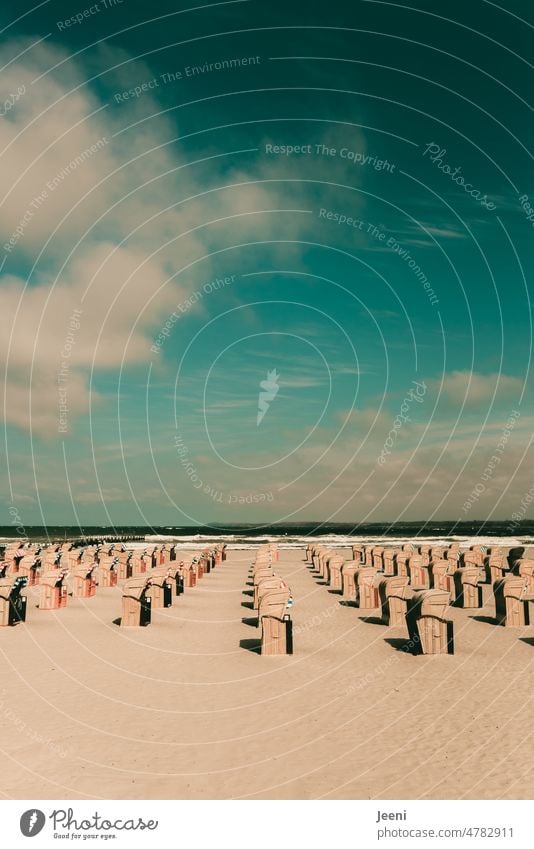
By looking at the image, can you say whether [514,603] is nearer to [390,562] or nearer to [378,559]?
[390,562]

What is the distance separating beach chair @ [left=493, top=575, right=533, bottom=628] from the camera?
1886cm

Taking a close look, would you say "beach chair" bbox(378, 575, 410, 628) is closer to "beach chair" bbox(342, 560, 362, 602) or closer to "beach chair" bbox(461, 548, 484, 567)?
"beach chair" bbox(342, 560, 362, 602)

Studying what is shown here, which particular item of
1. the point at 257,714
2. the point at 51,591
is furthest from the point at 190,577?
the point at 257,714

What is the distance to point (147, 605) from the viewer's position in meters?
19.1

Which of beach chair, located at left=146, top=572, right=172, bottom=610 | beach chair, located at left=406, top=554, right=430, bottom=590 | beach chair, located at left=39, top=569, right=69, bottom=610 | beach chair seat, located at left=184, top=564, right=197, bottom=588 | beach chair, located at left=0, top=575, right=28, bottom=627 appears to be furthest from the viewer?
beach chair, located at left=406, top=554, right=430, bottom=590

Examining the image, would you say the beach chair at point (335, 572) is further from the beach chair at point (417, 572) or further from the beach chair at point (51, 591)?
the beach chair at point (51, 591)

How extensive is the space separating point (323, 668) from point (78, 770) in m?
6.83

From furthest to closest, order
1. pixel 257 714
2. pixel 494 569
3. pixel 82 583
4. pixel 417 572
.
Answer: pixel 417 572 → pixel 494 569 → pixel 82 583 → pixel 257 714

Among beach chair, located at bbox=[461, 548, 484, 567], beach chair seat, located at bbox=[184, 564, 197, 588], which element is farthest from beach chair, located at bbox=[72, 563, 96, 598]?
beach chair, located at bbox=[461, 548, 484, 567]

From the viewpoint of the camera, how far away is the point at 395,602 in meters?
18.7

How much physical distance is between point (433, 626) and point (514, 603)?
505 centimetres

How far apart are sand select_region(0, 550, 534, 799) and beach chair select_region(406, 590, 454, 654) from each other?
397mm

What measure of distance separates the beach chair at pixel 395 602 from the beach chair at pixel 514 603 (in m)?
2.96

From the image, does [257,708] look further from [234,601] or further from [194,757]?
[234,601]
